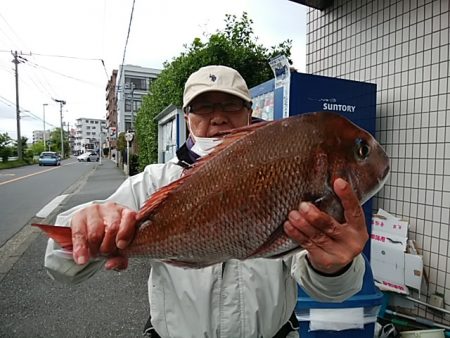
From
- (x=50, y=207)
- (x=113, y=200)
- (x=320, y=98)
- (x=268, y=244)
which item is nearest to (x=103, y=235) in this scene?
(x=113, y=200)

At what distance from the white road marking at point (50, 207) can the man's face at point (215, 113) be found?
8.70 meters

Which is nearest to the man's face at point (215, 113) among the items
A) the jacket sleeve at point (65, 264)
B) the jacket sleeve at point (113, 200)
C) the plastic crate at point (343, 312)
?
the jacket sleeve at point (113, 200)

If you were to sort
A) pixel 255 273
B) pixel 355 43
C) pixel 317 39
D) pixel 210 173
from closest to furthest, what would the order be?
pixel 210 173, pixel 255 273, pixel 355 43, pixel 317 39

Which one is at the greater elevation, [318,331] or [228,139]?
[228,139]

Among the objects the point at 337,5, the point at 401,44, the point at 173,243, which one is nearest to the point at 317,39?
the point at 337,5

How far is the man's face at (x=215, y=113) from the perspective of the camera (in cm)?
183

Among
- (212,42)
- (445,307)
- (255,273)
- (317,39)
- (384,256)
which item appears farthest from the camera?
(212,42)

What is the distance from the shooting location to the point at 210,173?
3.99 feet

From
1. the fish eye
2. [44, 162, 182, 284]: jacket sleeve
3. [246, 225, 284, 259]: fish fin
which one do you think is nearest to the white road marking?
[44, 162, 182, 284]: jacket sleeve

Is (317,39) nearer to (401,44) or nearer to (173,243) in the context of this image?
(401,44)

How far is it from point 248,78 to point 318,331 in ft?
20.6

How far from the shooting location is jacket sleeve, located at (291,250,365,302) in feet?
4.59

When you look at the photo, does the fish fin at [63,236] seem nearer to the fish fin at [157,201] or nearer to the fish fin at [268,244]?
the fish fin at [157,201]

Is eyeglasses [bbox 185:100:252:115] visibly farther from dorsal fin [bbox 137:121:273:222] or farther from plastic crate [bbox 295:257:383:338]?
plastic crate [bbox 295:257:383:338]
